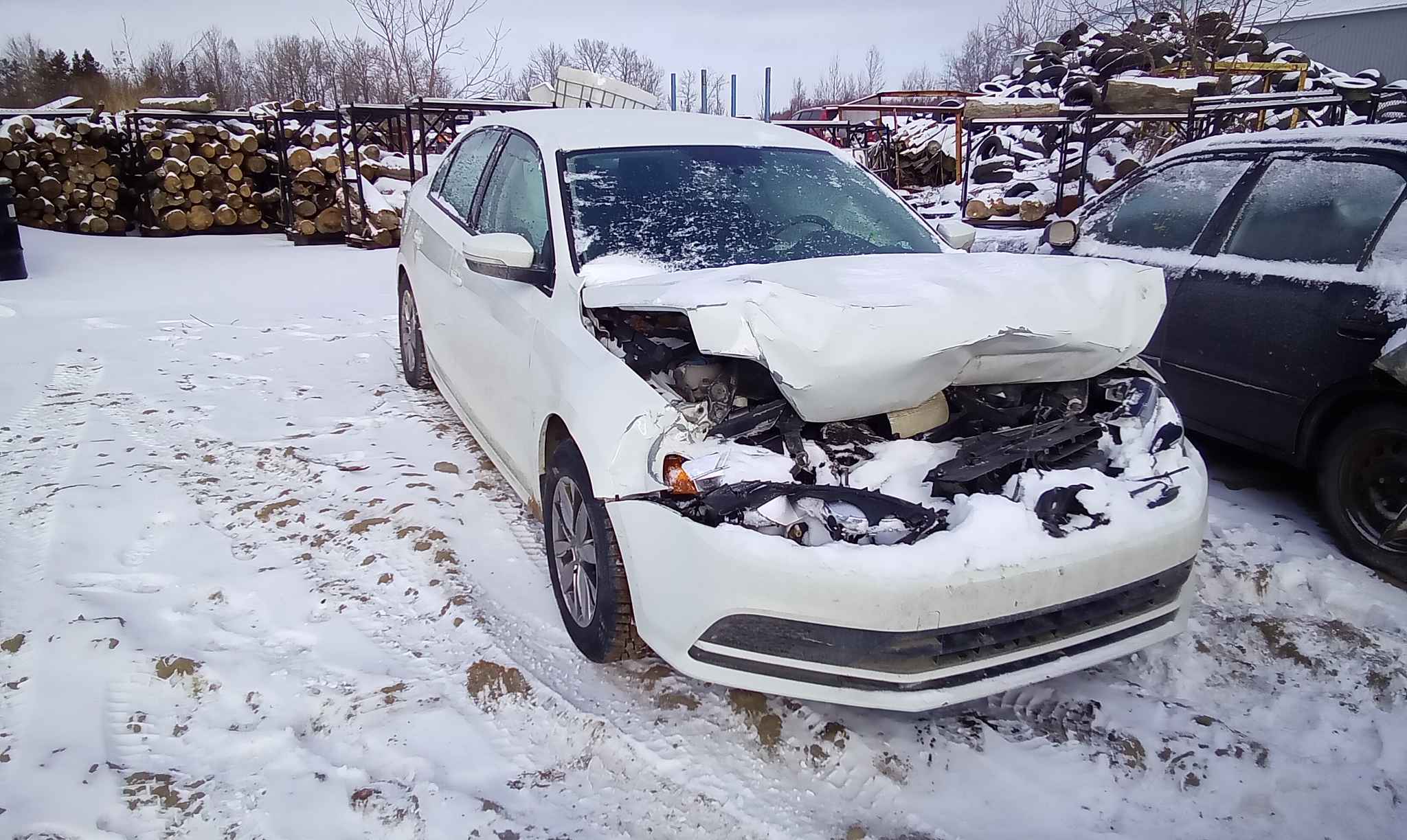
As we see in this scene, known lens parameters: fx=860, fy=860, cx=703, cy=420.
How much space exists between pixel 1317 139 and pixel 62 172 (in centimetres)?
1530

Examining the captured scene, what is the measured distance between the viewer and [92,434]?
4629 millimetres

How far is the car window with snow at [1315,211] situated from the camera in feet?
11.0

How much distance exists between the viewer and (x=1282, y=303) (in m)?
3.55

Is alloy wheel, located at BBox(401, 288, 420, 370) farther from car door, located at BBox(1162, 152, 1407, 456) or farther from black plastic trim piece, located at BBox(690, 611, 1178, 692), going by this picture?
car door, located at BBox(1162, 152, 1407, 456)

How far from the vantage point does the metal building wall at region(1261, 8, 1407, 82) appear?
29.2 m

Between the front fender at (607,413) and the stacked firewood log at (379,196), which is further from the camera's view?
the stacked firewood log at (379,196)

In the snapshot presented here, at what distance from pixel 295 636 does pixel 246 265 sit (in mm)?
9012

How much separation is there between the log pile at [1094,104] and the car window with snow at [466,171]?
8793 millimetres

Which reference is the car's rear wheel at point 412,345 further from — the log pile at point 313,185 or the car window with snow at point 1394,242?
the log pile at point 313,185

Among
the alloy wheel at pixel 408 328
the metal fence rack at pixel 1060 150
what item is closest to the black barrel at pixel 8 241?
the alloy wheel at pixel 408 328

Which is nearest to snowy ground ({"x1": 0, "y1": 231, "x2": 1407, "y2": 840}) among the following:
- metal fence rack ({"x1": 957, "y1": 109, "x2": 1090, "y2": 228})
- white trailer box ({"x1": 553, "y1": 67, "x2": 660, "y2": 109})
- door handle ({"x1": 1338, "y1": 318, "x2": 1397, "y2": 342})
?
door handle ({"x1": 1338, "y1": 318, "x2": 1397, "y2": 342})

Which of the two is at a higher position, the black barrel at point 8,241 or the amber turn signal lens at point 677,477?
the black barrel at point 8,241

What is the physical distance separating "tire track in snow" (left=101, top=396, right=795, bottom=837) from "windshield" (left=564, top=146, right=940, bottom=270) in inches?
56.5

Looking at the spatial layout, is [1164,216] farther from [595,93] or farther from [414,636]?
[595,93]
